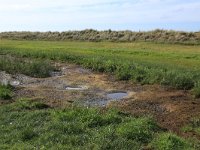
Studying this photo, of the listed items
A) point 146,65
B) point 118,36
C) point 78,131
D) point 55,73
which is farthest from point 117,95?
point 118,36

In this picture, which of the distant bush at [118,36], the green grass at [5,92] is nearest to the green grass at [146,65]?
the green grass at [5,92]

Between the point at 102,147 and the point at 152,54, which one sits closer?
the point at 102,147

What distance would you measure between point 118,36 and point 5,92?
34.6 metres

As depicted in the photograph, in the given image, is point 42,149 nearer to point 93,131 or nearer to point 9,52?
point 93,131

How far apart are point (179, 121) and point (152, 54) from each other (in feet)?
60.2

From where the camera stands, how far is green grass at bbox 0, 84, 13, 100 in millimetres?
17016

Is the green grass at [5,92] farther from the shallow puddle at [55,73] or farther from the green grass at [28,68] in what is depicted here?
the shallow puddle at [55,73]

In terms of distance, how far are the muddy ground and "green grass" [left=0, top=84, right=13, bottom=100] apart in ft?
0.99

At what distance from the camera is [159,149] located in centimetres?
1066

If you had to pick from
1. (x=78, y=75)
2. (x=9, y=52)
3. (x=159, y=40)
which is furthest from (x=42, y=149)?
(x=159, y=40)

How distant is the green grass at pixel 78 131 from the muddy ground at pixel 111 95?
122cm

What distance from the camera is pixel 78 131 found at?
476 inches

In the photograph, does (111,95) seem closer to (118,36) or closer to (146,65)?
(146,65)

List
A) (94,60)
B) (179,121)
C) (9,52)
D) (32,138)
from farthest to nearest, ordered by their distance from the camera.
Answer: (9,52) → (94,60) → (179,121) → (32,138)
